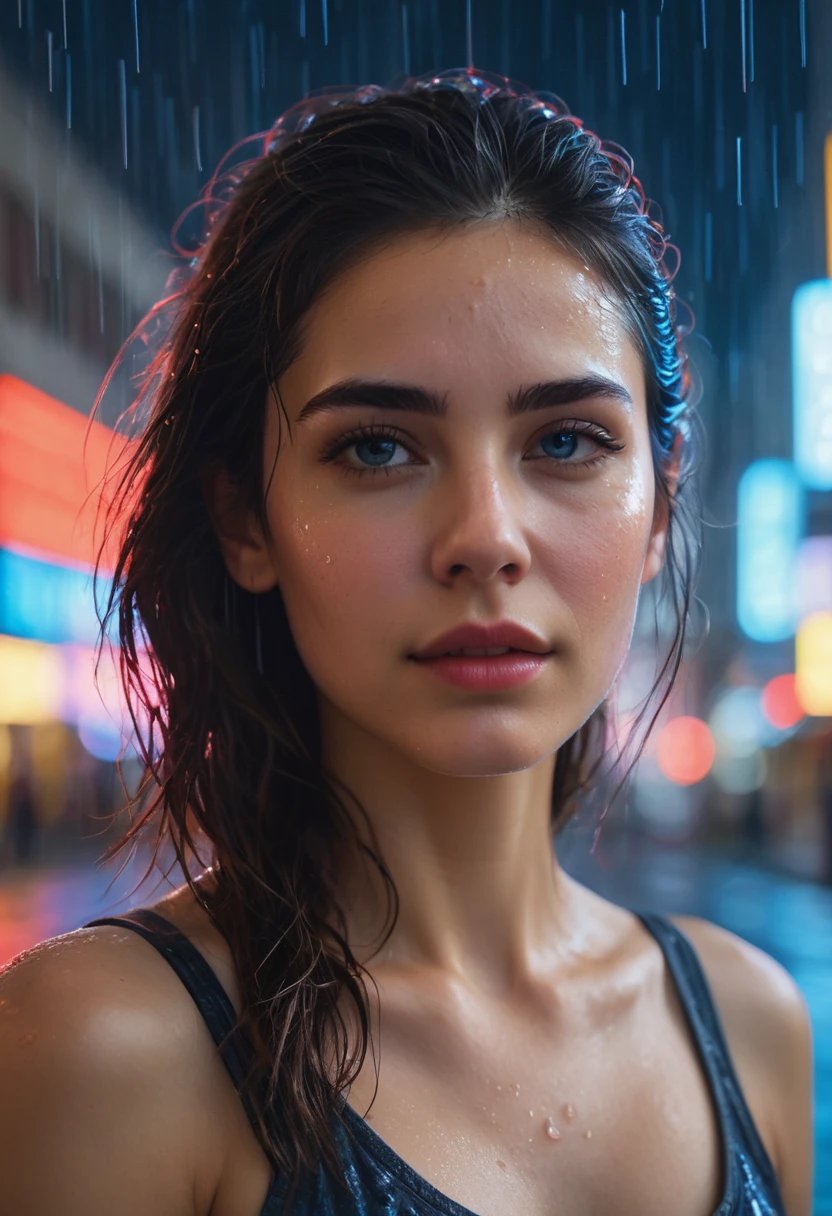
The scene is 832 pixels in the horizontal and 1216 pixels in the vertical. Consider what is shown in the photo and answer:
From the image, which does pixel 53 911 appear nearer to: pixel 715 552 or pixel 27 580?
pixel 27 580

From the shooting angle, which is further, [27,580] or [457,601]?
[27,580]

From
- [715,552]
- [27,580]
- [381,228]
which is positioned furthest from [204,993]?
[715,552]

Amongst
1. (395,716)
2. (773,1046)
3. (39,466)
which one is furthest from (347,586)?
(39,466)

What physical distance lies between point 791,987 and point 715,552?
31.2 meters

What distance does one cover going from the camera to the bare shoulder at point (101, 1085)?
115 cm

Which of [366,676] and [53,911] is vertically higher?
[366,676]

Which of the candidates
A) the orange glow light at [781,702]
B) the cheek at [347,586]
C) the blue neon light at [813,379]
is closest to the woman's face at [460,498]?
the cheek at [347,586]

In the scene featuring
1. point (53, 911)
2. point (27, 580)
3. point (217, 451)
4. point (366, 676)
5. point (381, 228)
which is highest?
point (381, 228)

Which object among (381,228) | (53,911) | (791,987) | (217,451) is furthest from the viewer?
(53,911)

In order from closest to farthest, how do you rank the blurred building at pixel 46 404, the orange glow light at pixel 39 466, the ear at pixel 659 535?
the ear at pixel 659 535 < the orange glow light at pixel 39 466 < the blurred building at pixel 46 404

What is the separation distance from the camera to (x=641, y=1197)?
1399mm

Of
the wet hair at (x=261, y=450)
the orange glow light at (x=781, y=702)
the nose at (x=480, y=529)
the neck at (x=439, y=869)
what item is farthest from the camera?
the orange glow light at (x=781, y=702)

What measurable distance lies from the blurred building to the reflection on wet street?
10.7ft

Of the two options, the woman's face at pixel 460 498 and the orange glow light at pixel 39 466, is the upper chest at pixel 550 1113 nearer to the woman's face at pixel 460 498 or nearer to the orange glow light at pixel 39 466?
the woman's face at pixel 460 498
